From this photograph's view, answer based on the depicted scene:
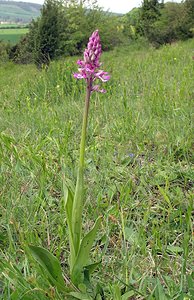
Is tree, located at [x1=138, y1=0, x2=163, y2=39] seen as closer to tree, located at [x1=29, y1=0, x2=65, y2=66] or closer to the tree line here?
the tree line

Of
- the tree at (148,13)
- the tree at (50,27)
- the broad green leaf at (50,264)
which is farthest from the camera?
the tree at (148,13)

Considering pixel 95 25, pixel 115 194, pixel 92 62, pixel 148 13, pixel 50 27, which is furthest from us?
pixel 95 25

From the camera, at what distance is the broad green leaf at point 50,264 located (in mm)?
945

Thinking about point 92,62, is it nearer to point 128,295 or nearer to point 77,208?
point 77,208

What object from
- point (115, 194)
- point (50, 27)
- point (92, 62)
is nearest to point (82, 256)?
point (92, 62)

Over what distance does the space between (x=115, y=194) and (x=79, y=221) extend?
2.17 feet

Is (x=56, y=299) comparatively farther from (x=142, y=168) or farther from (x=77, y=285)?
(x=142, y=168)

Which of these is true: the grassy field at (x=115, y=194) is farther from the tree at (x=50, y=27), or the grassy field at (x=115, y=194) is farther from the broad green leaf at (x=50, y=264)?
the tree at (x=50, y=27)

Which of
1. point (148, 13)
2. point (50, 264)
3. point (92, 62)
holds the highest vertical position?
point (148, 13)

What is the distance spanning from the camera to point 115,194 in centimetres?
163

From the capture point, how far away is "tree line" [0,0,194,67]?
62.5 ft

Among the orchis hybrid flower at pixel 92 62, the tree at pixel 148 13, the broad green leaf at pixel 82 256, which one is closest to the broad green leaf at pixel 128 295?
the broad green leaf at pixel 82 256

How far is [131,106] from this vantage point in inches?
109

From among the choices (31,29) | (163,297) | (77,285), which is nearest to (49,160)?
(77,285)
